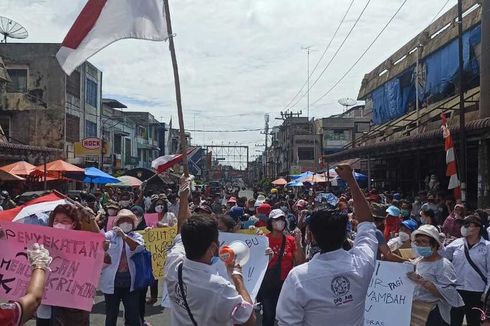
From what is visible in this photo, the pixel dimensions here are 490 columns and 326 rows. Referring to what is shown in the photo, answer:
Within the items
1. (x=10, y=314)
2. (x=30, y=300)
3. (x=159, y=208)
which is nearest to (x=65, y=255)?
(x=30, y=300)

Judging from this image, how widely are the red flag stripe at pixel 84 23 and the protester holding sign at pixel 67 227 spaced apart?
1598 mm

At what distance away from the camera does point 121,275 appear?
21.9 ft

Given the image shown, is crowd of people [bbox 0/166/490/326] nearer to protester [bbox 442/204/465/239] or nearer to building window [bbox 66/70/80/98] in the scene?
protester [bbox 442/204/465/239]

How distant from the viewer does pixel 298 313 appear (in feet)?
10.5

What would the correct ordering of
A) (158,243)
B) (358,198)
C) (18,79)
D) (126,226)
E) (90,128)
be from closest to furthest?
(358,198), (126,226), (158,243), (18,79), (90,128)

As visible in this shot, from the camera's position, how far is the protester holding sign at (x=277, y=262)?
6.81 meters

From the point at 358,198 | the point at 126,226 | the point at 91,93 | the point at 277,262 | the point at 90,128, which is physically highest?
the point at 91,93

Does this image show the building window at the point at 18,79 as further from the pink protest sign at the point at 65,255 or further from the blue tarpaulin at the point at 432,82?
the pink protest sign at the point at 65,255

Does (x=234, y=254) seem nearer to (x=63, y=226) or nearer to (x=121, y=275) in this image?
(x=63, y=226)

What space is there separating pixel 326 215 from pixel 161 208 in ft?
25.6

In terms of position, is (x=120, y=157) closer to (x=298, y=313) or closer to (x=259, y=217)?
(x=259, y=217)

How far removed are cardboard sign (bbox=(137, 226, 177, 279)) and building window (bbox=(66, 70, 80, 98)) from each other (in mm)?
30349

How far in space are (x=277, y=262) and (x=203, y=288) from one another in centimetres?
Result: 367

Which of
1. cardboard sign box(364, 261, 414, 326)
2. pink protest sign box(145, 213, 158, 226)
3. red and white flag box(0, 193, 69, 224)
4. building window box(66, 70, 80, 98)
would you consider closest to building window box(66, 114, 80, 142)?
building window box(66, 70, 80, 98)
